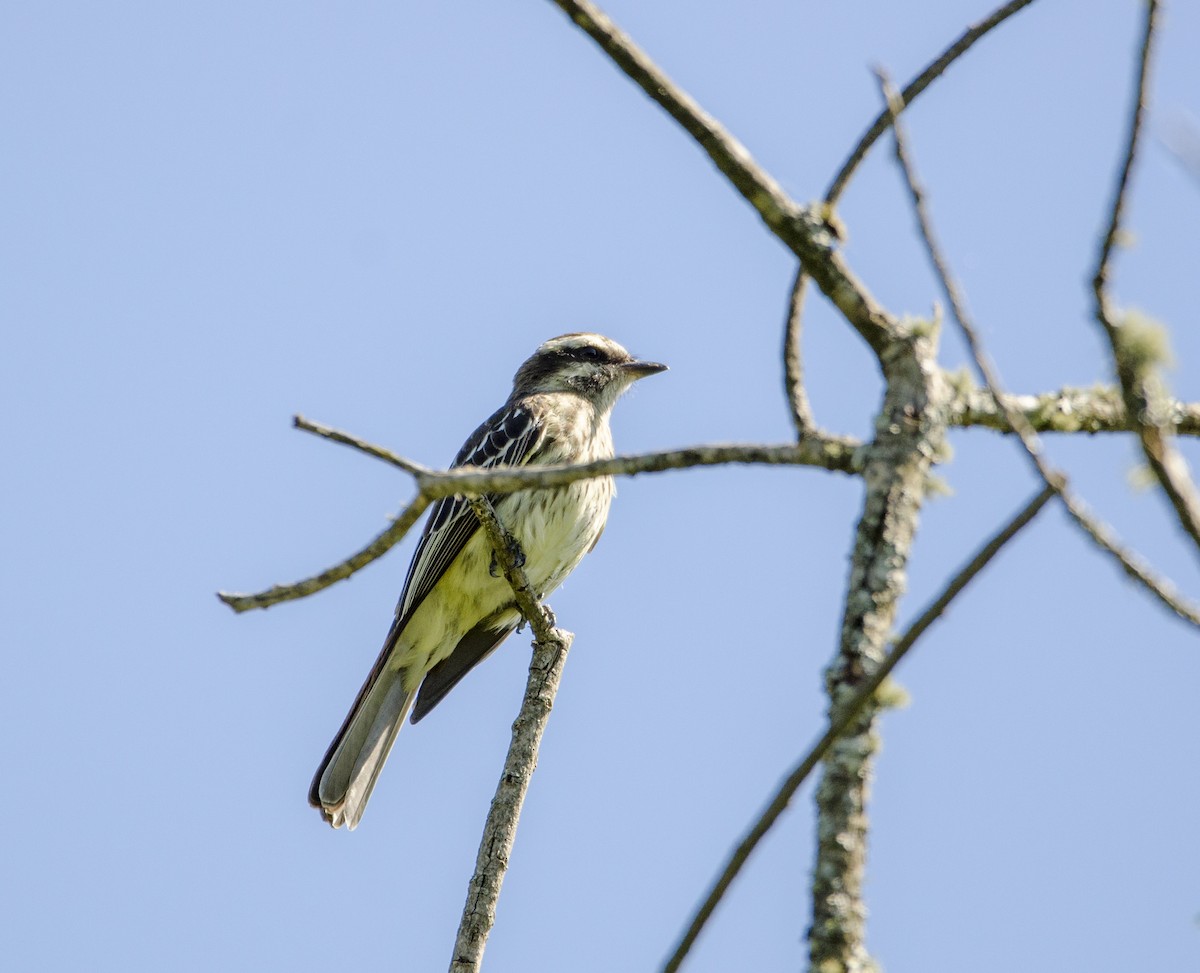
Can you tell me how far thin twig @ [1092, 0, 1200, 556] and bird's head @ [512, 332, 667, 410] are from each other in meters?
6.56

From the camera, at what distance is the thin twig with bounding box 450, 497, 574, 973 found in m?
4.68

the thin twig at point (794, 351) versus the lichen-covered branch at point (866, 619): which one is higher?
the thin twig at point (794, 351)

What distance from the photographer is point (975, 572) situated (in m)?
2.08

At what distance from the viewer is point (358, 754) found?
7461mm

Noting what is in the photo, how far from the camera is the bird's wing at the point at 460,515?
308 inches

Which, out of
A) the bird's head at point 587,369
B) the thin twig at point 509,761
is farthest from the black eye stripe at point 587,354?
the thin twig at point 509,761

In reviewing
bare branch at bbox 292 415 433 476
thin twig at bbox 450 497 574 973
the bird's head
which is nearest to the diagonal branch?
bare branch at bbox 292 415 433 476

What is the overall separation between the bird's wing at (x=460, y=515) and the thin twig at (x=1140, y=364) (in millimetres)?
5500

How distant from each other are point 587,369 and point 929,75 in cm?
586

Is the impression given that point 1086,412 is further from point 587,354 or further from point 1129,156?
point 587,354

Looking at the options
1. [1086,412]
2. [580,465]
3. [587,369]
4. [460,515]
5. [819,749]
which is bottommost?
[819,749]

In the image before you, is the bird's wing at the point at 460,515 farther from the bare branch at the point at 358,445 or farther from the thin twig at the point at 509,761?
the bare branch at the point at 358,445

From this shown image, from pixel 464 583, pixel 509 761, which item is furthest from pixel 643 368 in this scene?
pixel 509 761

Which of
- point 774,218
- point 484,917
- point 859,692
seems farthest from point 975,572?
point 484,917
